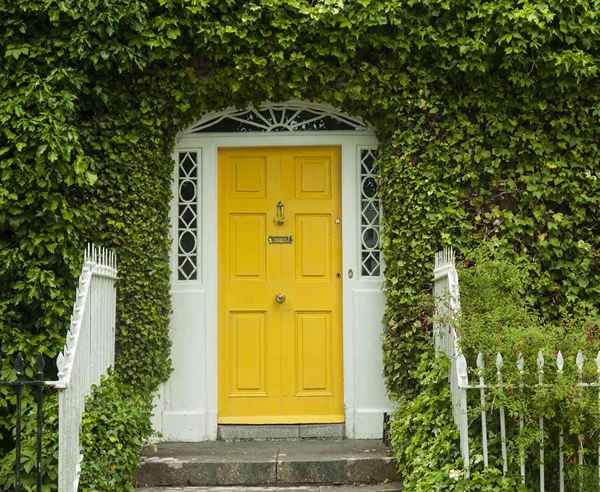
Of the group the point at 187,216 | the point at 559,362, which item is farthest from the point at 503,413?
the point at 187,216

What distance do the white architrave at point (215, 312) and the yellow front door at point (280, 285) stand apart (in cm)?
9

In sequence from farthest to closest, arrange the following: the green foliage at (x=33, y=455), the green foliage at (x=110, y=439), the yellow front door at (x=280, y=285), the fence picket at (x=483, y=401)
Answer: the yellow front door at (x=280, y=285) < the green foliage at (x=33, y=455) < the green foliage at (x=110, y=439) < the fence picket at (x=483, y=401)

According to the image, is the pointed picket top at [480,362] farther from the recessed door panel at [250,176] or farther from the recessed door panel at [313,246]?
the recessed door panel at [250,176]

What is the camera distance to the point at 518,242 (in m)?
7.00

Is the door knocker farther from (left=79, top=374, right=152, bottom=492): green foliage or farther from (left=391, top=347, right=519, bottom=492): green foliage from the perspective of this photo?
(left=79, top=374, right=152, bottom=492): green foliage

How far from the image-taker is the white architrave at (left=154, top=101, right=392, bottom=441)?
7.19 m

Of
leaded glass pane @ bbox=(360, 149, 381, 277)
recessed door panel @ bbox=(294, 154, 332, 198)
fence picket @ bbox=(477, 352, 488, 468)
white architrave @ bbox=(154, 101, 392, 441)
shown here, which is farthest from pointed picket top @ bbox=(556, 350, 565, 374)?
recessed door panel @ bbox=(294, 154, 332, 198)

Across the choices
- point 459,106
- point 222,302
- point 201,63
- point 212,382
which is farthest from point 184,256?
point 459,106

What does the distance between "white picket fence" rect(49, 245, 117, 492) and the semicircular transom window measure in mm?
1481

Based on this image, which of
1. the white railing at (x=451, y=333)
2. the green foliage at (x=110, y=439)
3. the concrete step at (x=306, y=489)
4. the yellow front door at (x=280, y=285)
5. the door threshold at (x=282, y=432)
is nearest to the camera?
the white railing at (x=451, y=333)

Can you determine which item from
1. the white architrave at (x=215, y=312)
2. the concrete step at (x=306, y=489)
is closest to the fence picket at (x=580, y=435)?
the concrete step at (x=306, y=489)

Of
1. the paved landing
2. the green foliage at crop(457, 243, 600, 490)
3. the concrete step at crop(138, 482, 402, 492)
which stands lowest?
the concrete step at crop(138, 482, 402, 492)

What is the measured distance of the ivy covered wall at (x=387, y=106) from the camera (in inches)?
264

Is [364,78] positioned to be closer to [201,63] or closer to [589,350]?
[201,63]
